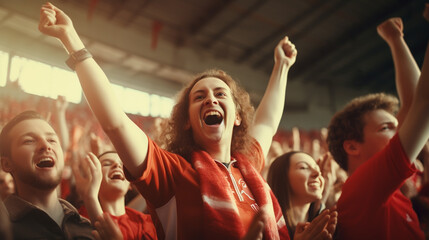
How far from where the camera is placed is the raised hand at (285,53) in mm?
1445

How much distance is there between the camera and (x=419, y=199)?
3.63 feet

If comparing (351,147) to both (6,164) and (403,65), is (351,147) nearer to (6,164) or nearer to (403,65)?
(403,65)

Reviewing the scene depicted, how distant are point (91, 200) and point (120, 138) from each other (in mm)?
363

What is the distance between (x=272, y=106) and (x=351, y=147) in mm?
355

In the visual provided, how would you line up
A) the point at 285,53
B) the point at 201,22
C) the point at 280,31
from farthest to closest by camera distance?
1. the point at 280,31
2. the point at 201,22
3. the point at 285,53

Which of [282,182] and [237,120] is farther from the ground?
[237,120]

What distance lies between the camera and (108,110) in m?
0.78

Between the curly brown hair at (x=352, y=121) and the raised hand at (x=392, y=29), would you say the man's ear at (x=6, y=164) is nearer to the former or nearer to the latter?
the curly brown hair at (x=352, y=121)

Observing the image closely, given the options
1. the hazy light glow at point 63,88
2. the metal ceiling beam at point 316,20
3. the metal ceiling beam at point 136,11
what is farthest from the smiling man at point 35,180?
the metal ceiling beam at point 316,20

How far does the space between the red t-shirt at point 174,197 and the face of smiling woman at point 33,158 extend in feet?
0.88

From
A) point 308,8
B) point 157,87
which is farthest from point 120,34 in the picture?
point 308,8

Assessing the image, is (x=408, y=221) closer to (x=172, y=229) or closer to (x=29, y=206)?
(x=172, y=229)

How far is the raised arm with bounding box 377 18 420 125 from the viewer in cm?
134

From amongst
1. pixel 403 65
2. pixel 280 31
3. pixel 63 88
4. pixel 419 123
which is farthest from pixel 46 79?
pixel 419 123
